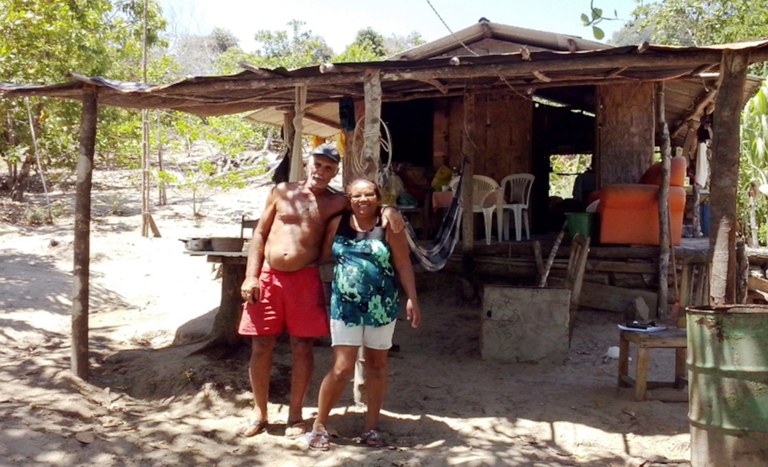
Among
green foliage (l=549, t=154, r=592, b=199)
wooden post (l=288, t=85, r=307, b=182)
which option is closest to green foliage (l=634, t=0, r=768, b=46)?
green foliage (l=549, t=154, r=592, b=199)

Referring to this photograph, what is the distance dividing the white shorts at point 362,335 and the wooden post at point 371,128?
1250mm

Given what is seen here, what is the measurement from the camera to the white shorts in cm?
380

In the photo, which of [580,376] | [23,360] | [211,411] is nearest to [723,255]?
[580,376]

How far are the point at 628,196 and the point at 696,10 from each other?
1326 centimetres

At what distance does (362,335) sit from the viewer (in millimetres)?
3824

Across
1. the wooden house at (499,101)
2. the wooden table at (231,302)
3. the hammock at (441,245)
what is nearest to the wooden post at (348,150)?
the wooden house at (499,101)

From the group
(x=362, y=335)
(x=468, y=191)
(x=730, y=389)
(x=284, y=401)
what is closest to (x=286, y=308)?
(x=362, y=335)

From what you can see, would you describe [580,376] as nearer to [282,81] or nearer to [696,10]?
[282,81]

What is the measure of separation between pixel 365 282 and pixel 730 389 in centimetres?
188

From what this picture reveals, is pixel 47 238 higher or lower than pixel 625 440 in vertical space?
higher

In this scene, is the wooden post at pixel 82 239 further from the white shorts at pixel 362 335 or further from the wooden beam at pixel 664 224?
the wooden beam at pixel 664 224

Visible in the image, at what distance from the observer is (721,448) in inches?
129

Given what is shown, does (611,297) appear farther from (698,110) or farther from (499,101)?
(698,110)

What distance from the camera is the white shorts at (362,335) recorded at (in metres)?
3.80
